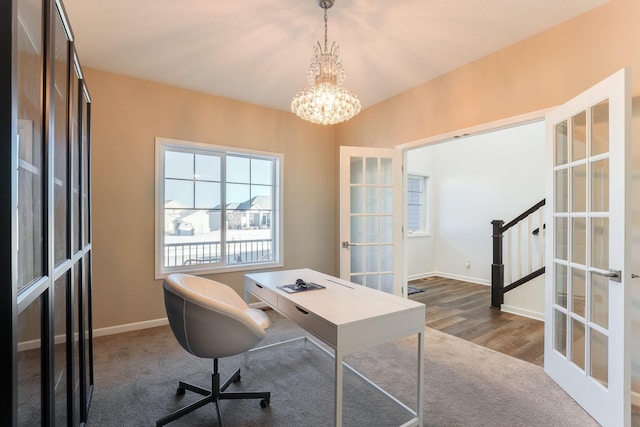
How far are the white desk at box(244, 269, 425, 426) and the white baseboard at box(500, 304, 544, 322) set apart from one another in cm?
279

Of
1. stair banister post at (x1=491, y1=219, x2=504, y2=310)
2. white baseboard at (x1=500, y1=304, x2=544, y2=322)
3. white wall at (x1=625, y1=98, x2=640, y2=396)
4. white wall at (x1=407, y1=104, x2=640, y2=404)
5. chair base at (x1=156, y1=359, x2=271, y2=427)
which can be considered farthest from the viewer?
white wall at (x1=407, y1=104, x2=640, y2=404)

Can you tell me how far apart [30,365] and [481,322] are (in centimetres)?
394

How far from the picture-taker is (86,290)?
195 cm

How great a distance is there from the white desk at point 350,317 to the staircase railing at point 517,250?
9.51 ft

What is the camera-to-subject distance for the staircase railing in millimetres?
4090

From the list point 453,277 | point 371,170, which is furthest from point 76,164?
point 453,277

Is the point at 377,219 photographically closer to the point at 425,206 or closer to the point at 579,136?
the point at 579,136

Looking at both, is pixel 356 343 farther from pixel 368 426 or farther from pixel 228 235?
pixel 228 235

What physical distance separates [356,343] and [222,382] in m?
1.35

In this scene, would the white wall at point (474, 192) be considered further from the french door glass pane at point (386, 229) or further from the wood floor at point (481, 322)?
the french door glass pane at point (386, 229)

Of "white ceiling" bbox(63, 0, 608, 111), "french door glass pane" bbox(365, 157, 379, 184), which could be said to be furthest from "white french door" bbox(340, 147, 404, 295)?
"white ceiling" bbox(63, 0, 608, 111)

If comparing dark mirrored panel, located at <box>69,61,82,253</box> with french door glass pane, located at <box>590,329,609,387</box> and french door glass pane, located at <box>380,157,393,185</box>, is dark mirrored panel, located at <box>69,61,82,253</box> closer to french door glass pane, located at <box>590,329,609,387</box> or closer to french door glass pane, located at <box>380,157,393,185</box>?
french door glass pane, located at <box>380,157,393,185</box>

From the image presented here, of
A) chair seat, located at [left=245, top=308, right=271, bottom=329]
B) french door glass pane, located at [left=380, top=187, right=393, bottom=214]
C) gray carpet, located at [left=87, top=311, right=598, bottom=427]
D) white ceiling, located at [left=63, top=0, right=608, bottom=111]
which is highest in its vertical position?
white ceiling, located at [left=63, top=0, right=608, bottom=111]

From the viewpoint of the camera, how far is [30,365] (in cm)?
94
